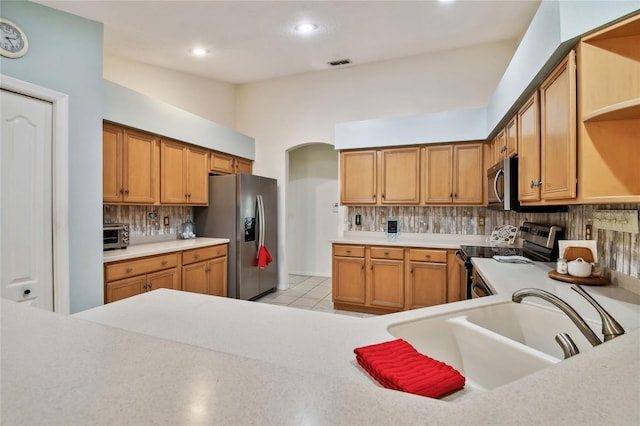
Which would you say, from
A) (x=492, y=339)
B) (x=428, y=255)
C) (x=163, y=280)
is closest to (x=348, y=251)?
(x=428, y=255)

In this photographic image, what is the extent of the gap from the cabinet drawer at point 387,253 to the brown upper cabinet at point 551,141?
155 cm

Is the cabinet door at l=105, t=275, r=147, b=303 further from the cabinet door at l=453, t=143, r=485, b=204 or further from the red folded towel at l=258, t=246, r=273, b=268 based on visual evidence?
the cabinet door at l=453, t=143, r=485, b=204

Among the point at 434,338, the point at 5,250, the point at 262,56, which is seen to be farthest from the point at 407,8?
the point at 5,250

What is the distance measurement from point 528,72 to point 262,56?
10.4ft

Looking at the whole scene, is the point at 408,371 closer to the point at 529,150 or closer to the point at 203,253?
the point at 529,150

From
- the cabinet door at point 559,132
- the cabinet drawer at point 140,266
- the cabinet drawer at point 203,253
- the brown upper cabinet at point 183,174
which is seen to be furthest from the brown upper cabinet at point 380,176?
the cabinet drawer at point 140,266

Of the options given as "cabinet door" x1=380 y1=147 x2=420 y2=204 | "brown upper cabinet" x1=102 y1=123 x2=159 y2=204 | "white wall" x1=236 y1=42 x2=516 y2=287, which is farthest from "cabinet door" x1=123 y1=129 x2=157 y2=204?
"cabinet door" x1=380 y1=147 x2=420 y2=204

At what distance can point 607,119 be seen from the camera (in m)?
1.33

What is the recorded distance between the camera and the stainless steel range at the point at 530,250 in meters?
2.24

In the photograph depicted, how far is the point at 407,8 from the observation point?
9.67ft

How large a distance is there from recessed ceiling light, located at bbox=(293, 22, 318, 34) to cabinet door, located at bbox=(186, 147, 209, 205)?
1.88 metres

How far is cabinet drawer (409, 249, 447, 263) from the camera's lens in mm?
3389

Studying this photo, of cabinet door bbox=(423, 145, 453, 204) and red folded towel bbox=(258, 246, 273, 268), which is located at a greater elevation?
cabinet door bbox=(423, 145, 453, 204)

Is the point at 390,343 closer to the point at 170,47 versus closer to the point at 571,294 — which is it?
the point at 571,294
